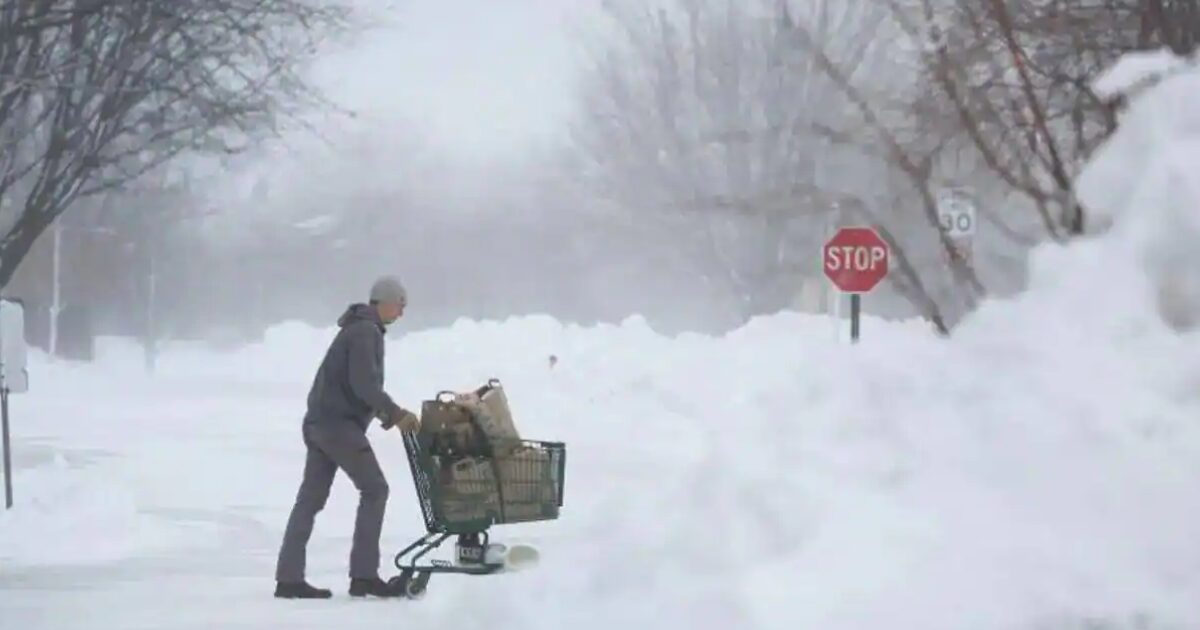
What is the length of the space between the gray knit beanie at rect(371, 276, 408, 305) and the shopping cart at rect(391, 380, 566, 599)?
2.46 ft

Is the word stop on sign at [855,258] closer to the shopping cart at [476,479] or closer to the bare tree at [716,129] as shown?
the shopping cart at [476,479]

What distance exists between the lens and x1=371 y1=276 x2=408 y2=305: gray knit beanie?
9250 millimetres

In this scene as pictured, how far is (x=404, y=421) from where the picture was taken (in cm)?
855

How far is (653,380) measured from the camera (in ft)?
94.9

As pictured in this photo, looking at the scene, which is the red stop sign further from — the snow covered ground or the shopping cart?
the snow covered ground

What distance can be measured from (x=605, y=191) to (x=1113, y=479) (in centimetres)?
5065

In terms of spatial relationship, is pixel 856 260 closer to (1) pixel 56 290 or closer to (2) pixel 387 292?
(2) pixel 387 292

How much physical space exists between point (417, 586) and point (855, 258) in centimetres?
802

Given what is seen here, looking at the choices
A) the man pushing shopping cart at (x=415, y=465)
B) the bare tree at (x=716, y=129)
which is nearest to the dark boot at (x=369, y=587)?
the man pushing shopping cart at (x=415, y=465)

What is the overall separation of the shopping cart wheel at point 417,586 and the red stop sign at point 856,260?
7735 millimetres

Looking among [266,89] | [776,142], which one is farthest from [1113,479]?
[776,142]

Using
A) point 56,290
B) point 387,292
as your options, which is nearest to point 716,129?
point 56,290

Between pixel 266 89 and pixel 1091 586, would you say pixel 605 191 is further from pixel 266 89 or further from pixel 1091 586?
pixel 1091 586

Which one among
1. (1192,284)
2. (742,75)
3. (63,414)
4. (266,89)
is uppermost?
(742,75)
